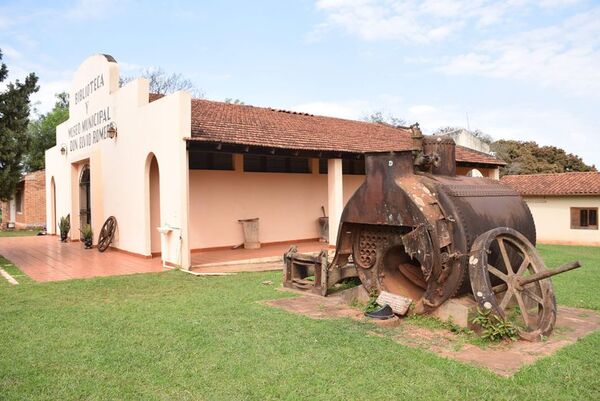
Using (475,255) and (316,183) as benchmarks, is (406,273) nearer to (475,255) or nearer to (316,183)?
(475,255)

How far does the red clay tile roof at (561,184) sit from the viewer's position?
20.5 m

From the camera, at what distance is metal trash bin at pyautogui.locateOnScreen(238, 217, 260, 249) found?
14148 mm

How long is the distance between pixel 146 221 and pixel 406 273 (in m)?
7.92

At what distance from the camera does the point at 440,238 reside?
576 centimetres

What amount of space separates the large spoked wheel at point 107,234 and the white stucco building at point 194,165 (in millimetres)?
282

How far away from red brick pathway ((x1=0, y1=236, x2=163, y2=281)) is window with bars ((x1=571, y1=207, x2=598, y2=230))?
58.6 feet

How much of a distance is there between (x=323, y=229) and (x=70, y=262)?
7.74 m

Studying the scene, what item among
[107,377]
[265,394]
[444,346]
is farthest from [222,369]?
[444,346]

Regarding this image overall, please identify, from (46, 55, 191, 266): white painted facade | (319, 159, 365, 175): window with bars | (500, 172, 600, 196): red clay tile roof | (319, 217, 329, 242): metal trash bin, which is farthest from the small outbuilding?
(46, 55, 191, 266): white painted facade

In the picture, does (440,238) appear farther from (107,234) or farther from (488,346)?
(107,234)

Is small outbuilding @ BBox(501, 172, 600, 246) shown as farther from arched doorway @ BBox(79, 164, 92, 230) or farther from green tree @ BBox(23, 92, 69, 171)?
green tree @ BBox(23, 92, 69, 171)

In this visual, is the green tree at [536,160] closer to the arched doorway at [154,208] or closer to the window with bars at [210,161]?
the window with bars at [210,161]

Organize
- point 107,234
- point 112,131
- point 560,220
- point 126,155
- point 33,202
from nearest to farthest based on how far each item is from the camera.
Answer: point 126,155, point 112,131, point 107,234, point 560,220, point 33,202

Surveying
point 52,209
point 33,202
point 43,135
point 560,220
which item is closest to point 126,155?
point 52,209
